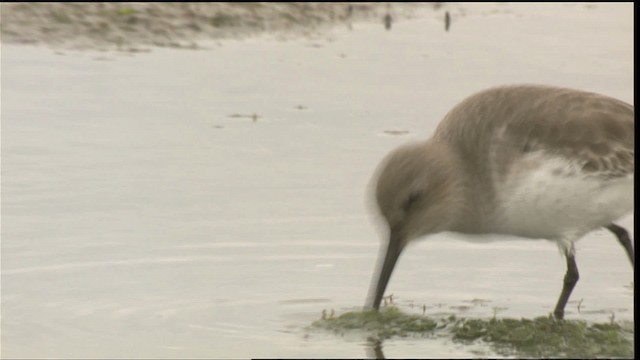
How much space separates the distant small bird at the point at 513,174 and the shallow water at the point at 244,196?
49 cm

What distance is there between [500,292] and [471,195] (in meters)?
0.77

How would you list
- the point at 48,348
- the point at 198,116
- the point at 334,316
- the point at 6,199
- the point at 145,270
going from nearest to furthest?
the point at 48,348 < the point at 334,316 < the point at 145,270 < the point at 6,199 < the point at 198,116

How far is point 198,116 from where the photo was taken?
38.3ft

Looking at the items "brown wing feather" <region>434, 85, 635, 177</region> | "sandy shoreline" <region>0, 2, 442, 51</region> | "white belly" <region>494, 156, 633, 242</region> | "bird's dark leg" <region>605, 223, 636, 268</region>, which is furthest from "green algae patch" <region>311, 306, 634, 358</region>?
"sandy shoreline" <region>0, 2, 442, 51</region>

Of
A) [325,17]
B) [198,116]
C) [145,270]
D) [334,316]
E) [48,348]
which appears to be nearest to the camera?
[48,348]

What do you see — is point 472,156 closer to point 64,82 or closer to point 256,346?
point 256,346

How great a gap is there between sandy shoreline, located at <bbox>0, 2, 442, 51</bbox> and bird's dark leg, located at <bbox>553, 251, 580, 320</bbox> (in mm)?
6647

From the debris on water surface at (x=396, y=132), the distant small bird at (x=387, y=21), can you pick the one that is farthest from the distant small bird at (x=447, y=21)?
the debris on water surface at (x=396, y=132)

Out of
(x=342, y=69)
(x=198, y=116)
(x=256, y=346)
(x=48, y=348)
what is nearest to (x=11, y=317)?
(x=48, y=348)

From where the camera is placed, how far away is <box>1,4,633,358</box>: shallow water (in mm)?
7809

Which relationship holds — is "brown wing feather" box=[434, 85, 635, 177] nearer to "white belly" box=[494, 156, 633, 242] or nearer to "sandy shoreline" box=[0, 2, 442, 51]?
"white belly" box=[494, 156, 633, 242]

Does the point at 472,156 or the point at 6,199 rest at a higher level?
the point at 472,156

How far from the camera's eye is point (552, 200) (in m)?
7.44

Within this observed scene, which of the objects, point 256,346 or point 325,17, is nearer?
point 256,346
